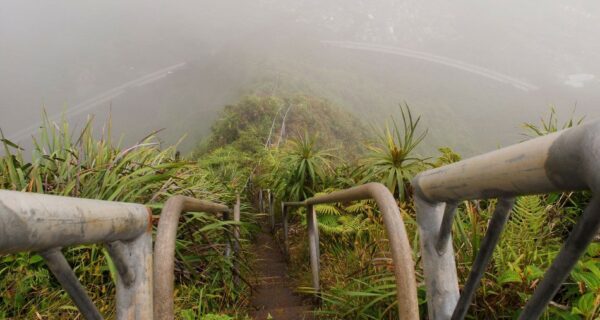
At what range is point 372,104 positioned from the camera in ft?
185

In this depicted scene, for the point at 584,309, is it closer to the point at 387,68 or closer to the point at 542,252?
the point at 542,252

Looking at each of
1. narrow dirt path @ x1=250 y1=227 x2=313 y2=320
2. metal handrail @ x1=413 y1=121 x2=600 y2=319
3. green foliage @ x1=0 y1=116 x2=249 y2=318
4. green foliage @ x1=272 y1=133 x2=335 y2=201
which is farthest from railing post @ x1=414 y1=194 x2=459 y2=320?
green foliage @ x1=272 y1=133 x2=335 y2=201

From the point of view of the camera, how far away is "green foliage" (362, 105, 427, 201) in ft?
12.8

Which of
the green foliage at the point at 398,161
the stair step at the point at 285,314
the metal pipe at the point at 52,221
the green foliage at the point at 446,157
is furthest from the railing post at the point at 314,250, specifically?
the metal pipe at the point at 52,221

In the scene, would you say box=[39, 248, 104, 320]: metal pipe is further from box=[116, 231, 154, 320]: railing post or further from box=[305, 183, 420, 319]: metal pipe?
box=[305, 183, 420, 319]: metal pipe

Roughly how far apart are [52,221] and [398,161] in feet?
12.9

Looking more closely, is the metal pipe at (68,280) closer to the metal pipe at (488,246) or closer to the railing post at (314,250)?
the metal pipe at (488,246)

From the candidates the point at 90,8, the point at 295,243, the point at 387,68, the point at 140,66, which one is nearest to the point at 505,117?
the point at 387,68

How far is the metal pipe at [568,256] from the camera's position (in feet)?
1.06

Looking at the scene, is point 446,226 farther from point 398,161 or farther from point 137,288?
point 398,161

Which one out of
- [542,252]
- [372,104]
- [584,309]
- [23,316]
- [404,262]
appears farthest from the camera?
[372,104]

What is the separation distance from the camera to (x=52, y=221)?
389mm

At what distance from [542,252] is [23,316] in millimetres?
2552

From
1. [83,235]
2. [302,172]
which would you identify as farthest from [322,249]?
[83,235]
